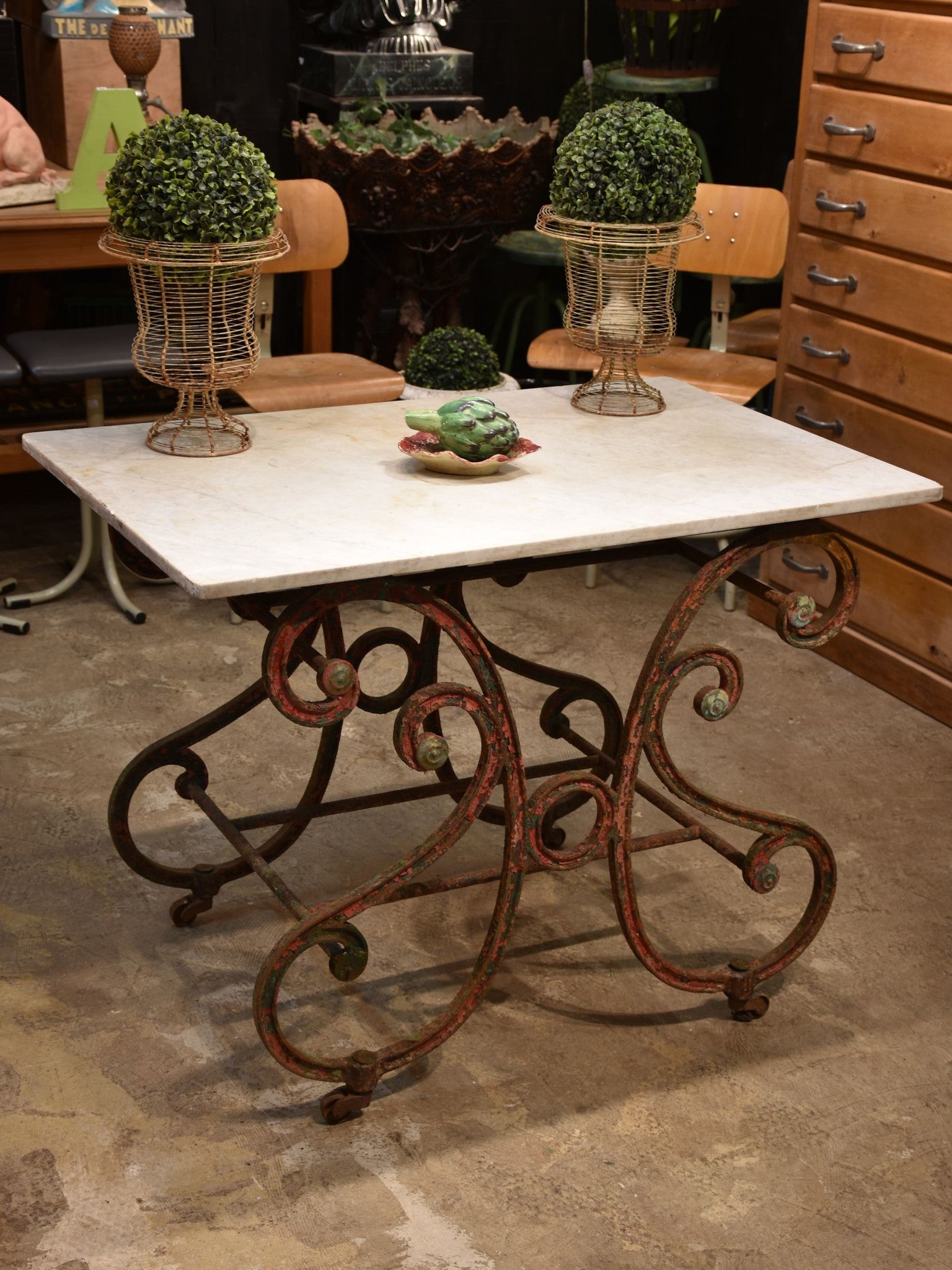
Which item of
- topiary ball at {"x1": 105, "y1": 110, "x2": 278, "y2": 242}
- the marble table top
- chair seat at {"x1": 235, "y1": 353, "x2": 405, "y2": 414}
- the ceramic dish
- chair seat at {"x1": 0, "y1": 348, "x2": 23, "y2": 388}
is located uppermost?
topiary ball at {"x1": 105, "y1": 110, "x2": 278, "y2": 242}

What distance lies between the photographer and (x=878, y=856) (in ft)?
9.78

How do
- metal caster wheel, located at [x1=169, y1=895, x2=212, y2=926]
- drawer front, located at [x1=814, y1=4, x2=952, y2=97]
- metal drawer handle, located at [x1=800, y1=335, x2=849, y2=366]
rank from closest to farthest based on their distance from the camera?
1. metal caster wheel, located at [x1=169, y1=895, x2=212, y2=926]
2. drawer front, located at [x1=814, y1=4, x2=952, y2=97]
3. metal drawer handle, located at [x1=800, y1=335, x2=849, y2=366]

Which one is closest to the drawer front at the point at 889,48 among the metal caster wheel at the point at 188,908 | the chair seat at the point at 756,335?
the chair seat at the point at 756,335

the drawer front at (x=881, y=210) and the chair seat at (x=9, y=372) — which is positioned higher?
A: the drawer front at (x=881, y=210)

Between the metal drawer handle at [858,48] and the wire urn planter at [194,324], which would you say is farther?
the metal drawer handle at [858,48]

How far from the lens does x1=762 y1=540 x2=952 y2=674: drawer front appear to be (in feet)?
11.4

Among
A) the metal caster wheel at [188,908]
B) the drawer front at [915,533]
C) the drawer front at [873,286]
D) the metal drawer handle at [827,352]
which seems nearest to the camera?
the metal caster wheel at [188,908]

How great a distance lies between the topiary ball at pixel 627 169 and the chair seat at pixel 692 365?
1260mm

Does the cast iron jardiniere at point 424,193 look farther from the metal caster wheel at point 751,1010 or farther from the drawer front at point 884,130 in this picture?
the metal caster wheel at point 751,1010

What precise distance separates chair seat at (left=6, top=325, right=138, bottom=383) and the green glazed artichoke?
1550mm

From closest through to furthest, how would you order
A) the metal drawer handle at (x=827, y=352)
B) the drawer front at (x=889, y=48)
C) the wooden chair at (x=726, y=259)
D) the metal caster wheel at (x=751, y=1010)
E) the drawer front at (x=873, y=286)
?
the metal caster wheel at (x=751, y=1010) → the drawer front at (x=889, y=48) → the drawer front at (x=873, y=286) → the metal drawer handle at (x=827, y=352) → the wooden chair at (x=726, y=259)

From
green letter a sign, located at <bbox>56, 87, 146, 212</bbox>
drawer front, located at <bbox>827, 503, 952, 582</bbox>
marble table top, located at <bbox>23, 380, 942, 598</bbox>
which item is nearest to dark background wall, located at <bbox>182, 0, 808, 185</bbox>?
green letter a sign, located at <bbox>56, 87, 146, 212</bbox>

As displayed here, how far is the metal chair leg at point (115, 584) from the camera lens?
390 cm

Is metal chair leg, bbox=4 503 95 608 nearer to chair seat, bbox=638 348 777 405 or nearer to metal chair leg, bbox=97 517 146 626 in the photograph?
metal chair leg, bbox=97 517 146 626
